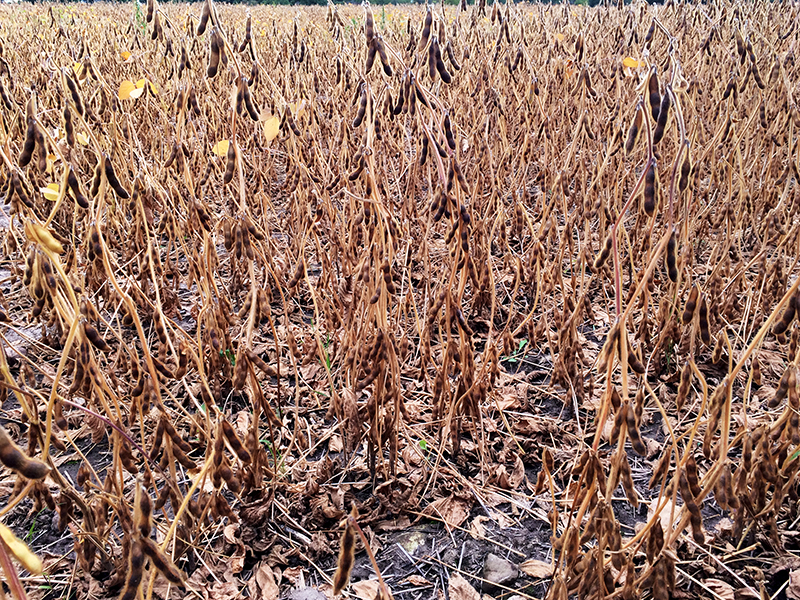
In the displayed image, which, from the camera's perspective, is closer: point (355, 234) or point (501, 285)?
point (355, 234)

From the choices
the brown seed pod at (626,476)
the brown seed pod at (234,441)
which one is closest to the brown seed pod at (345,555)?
the brown seed pod at (234,441)

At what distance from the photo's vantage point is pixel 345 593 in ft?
4.68

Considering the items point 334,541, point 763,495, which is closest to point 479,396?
point 334,541

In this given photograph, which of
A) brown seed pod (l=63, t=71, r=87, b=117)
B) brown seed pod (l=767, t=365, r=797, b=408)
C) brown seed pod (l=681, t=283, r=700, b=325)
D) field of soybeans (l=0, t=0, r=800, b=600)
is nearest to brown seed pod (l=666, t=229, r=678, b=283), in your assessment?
field of soybeans (l=0, t=0, r=800, b=600)

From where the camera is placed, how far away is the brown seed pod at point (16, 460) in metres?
0.62

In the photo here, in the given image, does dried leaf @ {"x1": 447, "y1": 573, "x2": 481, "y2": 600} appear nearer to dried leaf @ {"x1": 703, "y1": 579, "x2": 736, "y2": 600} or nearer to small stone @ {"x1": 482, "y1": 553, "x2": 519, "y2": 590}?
small stone @ {"x1": 482, "y1": 553, "x2": 519, "y2": 590}

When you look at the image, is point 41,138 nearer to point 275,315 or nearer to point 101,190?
point 101,190

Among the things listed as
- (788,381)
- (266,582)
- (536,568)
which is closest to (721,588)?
(536,568)

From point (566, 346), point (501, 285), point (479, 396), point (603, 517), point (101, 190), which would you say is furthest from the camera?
point (501, 285)

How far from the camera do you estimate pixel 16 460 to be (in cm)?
63

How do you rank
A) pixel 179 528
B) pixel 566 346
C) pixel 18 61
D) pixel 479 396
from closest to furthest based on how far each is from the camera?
pixel 179 528 < pixel 479 396 < pixel 566 346 < pixel 18 61

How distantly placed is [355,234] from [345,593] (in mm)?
1334

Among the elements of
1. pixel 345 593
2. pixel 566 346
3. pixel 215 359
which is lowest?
pixel 345 593

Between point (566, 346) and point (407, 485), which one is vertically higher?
point (566, 346)
